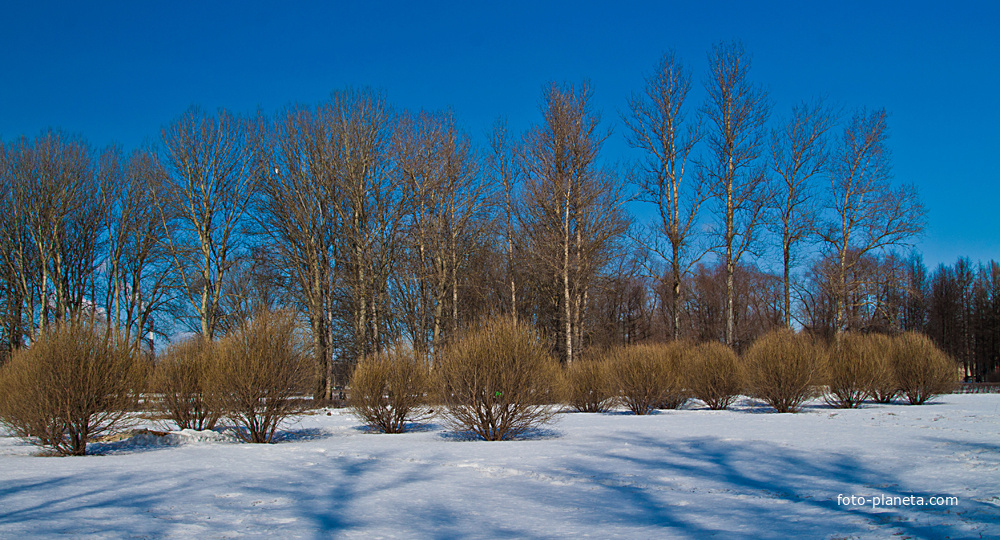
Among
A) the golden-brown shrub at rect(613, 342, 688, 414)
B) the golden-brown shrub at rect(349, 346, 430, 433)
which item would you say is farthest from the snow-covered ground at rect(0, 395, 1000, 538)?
the golden-brown shrub at rect(613, 342, 688, 414)

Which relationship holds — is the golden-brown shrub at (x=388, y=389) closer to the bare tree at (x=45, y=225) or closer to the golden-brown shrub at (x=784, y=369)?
the golden-brown shrub at (x=784, y=369)

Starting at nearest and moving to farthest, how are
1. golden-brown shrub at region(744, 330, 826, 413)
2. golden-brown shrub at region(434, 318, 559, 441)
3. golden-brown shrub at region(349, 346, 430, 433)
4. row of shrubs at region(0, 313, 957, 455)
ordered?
row of shrubs at region(0, 313, 957, 455)
golden-brown shrub at region(434, 318, 559, 441)
golden-brown shrub at region(349, 346, 430, 433)
golden-brown shrub at region(744, 330, 826, 413)

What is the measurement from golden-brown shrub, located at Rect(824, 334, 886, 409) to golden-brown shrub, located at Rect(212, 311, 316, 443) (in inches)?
503

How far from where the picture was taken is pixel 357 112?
25.1 m

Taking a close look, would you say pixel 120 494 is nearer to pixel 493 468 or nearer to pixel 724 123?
pixel 493 468

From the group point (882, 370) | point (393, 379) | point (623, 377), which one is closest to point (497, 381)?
point (393, 379)

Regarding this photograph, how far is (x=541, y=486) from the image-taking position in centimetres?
655

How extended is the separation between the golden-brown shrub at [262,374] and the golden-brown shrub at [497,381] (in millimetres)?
2975

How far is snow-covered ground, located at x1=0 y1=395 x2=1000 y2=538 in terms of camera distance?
15.7 feet

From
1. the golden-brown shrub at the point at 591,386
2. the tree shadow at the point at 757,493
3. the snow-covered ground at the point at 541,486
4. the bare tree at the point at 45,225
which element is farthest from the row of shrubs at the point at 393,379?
the bare tree at the point at 45,225

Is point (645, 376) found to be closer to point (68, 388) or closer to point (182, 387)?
point (182, 387)

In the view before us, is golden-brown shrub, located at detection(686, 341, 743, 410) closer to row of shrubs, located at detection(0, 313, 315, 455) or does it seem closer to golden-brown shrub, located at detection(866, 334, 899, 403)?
golden-brown shrub, located at detection(866, 334, 899, 403)

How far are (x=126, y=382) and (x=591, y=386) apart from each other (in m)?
11.7

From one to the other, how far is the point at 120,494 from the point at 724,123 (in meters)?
22.0
